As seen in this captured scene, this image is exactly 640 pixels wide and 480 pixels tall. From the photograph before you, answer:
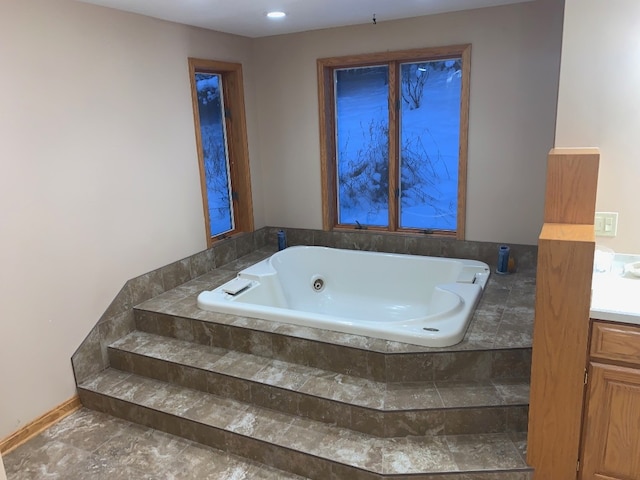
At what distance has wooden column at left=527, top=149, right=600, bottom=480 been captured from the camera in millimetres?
1858

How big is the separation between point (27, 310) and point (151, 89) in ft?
5.38

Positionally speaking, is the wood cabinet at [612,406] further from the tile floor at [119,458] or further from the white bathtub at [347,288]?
the tile floor at [119,458]

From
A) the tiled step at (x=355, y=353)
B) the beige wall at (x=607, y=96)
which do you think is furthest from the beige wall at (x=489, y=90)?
the tiled step at (x=355, y=353)

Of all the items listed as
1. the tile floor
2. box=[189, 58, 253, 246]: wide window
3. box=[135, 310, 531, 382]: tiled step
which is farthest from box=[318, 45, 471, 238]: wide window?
the tile floor

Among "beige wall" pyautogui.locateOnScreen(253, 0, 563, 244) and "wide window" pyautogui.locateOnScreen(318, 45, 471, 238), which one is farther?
"wide window" pyautogui.locateOnScreen(318, 45, 471, 238)

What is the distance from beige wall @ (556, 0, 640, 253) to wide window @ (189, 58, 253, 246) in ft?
8.58

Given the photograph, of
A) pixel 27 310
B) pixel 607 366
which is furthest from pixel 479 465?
pixel 27 310

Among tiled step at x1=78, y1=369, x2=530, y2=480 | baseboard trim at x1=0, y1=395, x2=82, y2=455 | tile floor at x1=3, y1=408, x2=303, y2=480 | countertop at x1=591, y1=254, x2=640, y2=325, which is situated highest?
countertop at x1=591, y1=254, x2=640, y2=325

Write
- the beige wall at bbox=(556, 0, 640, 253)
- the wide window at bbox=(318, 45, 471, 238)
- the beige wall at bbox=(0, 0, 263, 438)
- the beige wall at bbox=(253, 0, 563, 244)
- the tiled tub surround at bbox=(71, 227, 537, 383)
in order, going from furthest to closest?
the wide window at bbox=(318, 45, 471, 238) → the beige wall at bbox=(253, 0, 563, 244) → the tiled tub surround at bbox=(71, 227, 537, 383) → the beige wall at bbox=(0, 0, 263, 438) → the beige wall at bbox=(556, 0, 640, 253)

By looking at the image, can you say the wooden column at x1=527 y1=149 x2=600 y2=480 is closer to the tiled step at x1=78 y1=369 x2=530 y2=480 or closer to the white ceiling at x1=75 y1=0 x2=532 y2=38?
the tiled step at x1=78 y1=369 x2=530 y2=480

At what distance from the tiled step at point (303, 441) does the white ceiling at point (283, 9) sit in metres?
2.32

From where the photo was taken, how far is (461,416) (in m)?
2.31

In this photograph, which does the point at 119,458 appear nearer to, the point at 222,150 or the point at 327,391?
the point at 327,391

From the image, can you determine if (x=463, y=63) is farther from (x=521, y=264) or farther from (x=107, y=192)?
(x=107, y=192)
